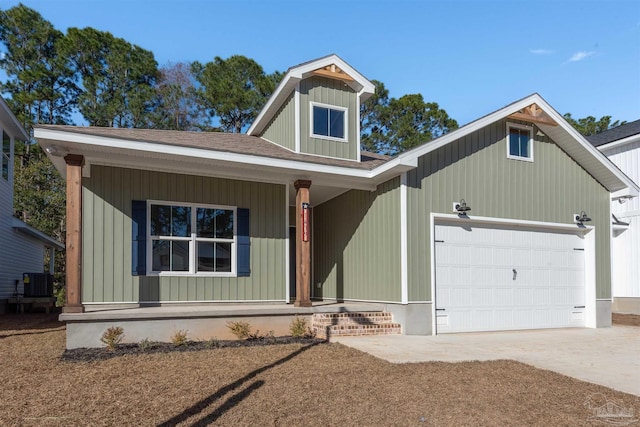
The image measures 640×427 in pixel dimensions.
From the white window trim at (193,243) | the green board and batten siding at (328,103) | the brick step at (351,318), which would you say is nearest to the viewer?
the brick step at (351,318)

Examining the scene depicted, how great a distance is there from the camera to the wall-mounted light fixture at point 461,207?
9.04 meters

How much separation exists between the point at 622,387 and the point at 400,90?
21952mm

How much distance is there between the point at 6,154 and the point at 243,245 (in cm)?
951

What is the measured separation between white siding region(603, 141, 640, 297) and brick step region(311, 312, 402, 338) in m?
9.18

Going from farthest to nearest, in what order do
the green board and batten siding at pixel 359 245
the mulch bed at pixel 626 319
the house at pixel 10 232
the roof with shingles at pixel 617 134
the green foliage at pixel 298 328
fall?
the roof with shingles at pixel 617 134, the house at pixel 10 232, the mulch bed at pixel 626 319, the green board and batten siding at pixel 359 245, the green foliage at pixel 298 328

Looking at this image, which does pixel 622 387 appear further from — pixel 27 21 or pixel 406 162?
pixel 27 21

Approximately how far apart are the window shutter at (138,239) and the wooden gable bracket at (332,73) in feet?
14.9

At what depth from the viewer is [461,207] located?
9023 millimetres

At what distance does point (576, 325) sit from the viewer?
34.0 feet

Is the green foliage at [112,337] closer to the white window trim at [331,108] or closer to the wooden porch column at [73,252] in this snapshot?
the wooden porch column at [73,252]

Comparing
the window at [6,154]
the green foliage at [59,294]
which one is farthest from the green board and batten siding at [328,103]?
the green foliage at [59,294]

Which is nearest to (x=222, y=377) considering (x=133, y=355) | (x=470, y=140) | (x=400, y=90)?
(x=133, y=355)

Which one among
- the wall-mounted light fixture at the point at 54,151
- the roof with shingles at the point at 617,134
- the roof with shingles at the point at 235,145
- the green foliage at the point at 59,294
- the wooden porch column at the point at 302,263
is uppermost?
the roof with shingles at the point at 617,134

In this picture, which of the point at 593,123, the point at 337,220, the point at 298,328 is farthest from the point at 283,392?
the point at 593,123
